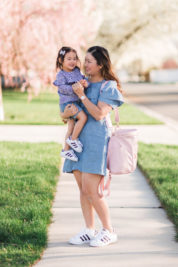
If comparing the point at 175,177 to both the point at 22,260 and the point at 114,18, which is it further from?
the point at 114,18

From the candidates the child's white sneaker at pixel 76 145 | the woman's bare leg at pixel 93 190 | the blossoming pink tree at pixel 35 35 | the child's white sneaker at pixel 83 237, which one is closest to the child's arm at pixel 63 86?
the child's white sneaker at pixel 76 145

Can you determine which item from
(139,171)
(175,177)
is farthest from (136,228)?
(139,171)

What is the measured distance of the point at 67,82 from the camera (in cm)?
381

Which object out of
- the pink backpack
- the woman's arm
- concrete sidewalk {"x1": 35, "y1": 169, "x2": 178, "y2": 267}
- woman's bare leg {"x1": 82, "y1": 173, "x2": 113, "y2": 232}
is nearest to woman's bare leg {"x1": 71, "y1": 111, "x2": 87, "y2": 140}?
the woman's arm

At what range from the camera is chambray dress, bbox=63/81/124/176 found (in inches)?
149

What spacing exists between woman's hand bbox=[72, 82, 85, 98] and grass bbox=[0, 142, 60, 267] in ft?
4.26

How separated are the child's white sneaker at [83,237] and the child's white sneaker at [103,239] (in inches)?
3.9

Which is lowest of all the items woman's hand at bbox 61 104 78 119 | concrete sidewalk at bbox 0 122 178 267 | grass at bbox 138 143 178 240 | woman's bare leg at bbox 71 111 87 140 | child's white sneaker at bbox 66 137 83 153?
concrete sidewalk at bbox 0 122 178 267

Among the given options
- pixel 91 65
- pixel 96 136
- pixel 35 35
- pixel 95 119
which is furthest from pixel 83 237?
pixel 35 35

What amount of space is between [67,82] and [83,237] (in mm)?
1346

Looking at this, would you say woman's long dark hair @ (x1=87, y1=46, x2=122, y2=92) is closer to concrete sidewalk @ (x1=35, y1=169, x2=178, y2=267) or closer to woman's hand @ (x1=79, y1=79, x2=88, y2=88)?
woman's hand @ (x1=79, y1=79, x2=88, y2=88)

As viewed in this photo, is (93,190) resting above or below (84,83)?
below

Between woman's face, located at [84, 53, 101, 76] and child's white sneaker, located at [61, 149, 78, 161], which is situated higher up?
woman's face, located at [84, 53, 101, 76]

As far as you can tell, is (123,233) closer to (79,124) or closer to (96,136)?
(96,136)
